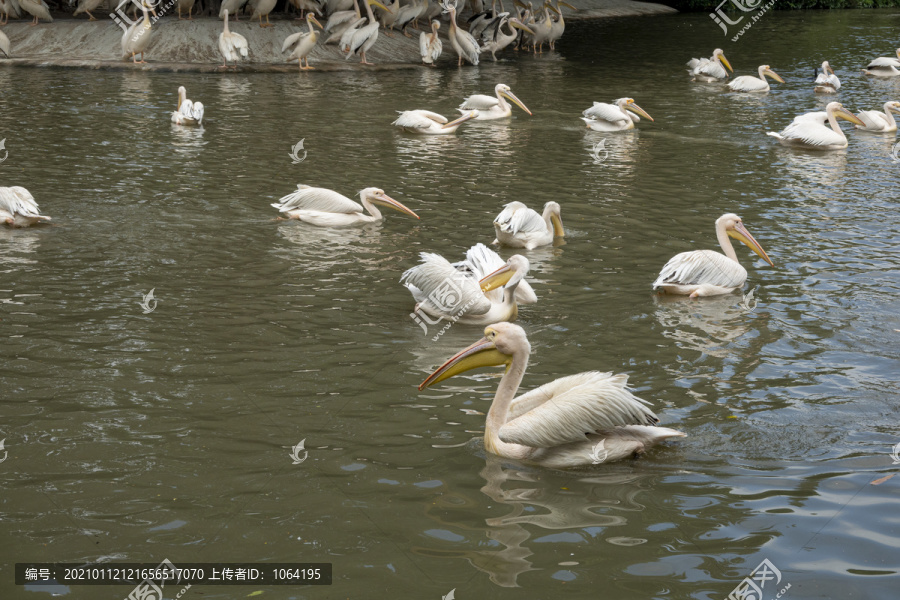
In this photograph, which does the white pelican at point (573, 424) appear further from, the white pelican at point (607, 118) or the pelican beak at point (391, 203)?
the white pelican at point (607, 118)

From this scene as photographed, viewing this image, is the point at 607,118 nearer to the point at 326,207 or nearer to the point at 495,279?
the point at 326,207

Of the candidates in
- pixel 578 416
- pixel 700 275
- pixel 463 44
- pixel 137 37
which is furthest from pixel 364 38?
pixel 578 416

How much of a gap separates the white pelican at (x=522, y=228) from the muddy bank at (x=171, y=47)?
12.3 metres

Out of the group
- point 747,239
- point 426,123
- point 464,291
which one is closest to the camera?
point 464,291

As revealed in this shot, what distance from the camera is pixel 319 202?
902cm

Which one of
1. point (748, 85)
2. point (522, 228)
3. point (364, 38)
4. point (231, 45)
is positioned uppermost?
point (364, 38)

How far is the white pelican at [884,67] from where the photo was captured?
19.7m

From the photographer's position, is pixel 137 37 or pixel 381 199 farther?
pixel 137 37

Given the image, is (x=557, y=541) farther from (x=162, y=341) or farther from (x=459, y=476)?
(x=162, y=341)

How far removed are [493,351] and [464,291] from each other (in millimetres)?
1782

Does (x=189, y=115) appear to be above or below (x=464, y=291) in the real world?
above

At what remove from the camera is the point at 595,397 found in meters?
4.41

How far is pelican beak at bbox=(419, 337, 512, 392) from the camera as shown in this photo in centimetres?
474

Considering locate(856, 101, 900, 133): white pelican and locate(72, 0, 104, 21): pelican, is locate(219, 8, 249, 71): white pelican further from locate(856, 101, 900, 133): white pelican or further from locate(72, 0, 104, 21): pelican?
locate(856, 101, 900, 133): white pelican
